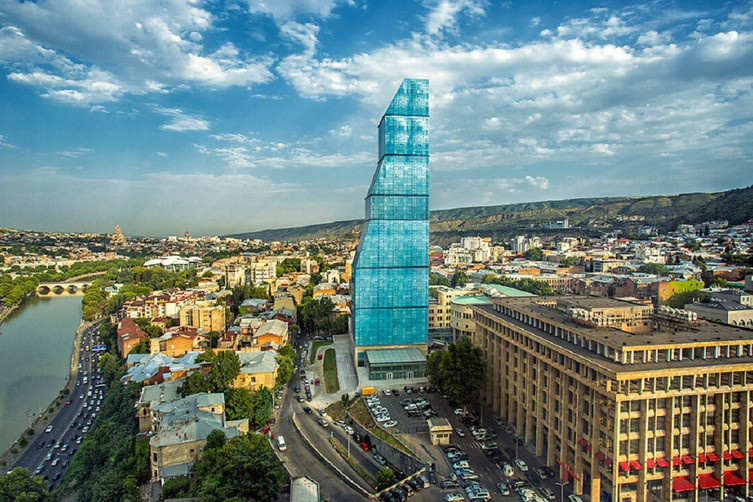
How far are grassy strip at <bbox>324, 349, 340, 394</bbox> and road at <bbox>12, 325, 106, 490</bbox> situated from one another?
68.1 feet

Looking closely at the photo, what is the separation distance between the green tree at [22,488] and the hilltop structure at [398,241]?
24.9 metres

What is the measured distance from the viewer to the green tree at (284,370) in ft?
126

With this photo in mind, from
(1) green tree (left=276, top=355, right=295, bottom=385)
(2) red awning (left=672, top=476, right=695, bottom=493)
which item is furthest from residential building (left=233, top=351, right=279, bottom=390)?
(2) red awning (left=672, top=476, right=695, bottom=493)

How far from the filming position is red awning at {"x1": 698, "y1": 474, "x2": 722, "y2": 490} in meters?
22.0

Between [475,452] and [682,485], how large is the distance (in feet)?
33.2

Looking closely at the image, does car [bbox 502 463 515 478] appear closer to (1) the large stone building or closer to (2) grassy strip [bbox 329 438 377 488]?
(1) the large stone building

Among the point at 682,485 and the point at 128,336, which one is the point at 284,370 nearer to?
the point at 128,336

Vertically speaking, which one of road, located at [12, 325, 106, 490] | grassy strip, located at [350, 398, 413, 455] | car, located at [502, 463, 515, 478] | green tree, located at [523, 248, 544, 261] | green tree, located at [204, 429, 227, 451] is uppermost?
green tree, located at [523, 248, 544, 261]

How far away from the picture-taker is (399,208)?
45.2 metres

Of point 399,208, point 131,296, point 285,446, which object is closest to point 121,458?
point 285,446

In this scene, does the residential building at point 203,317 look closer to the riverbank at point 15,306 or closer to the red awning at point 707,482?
the riverbank at point 15,306

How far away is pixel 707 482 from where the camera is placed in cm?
2216

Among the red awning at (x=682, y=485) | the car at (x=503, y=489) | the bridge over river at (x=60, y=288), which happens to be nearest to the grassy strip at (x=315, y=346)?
the car at (x=503, y=489)

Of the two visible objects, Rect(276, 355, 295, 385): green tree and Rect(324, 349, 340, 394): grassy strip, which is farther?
Rect(324, 349, 340, 394): grassy strip
